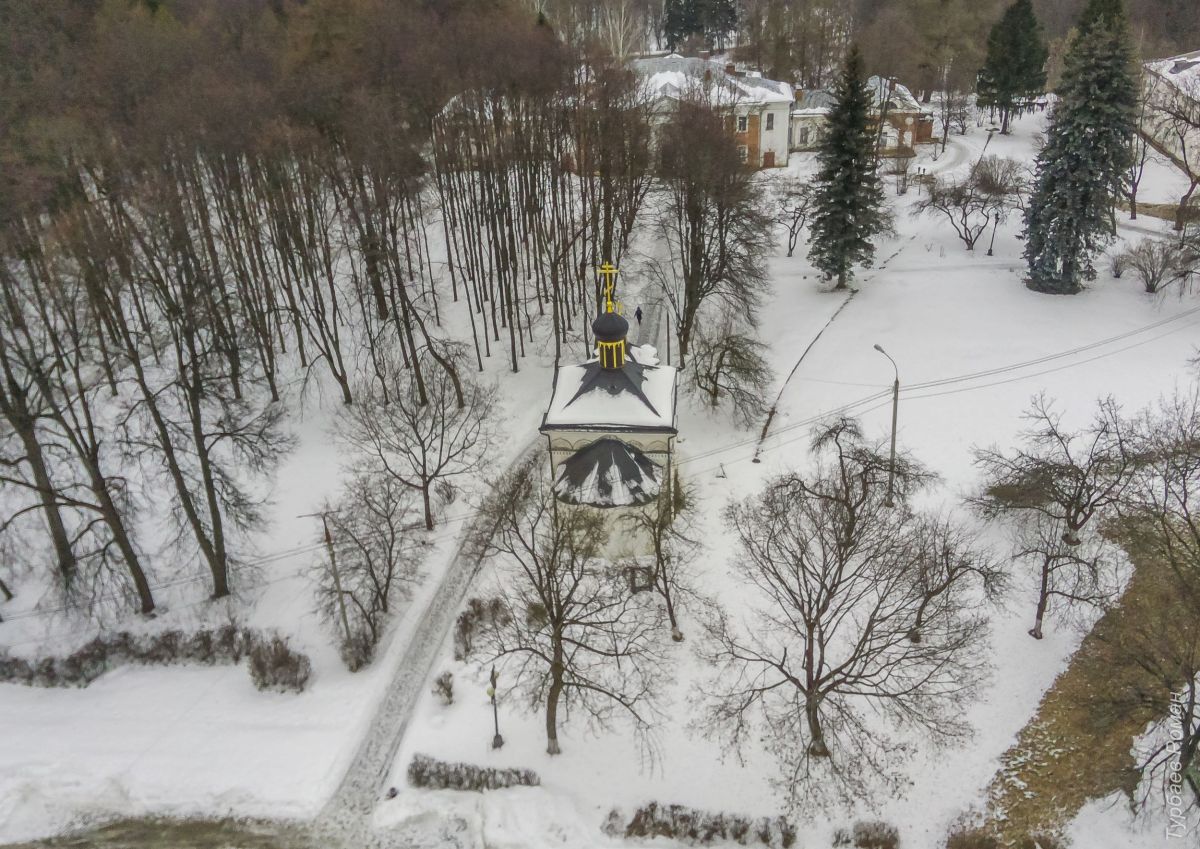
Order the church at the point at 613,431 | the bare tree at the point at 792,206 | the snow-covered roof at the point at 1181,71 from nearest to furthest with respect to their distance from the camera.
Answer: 1. the church at the point at 613,431
2. the bare tree at the point at 792,206
3. the snow-covered roof at the point at 1181,71

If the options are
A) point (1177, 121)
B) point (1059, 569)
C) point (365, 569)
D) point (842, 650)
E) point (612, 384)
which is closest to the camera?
point (842, 650)

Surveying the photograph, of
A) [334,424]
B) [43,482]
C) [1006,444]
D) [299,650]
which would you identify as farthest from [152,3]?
[1006,444]

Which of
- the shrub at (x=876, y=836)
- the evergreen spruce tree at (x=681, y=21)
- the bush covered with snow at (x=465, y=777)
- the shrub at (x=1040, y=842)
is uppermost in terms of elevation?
the evergreen spruce tree at (x=681, y=21)

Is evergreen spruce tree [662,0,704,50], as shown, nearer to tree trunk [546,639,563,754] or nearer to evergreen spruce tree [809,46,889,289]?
evergreen spruce tree [809,46,889,289]

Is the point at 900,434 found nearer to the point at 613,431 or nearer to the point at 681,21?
the point at 613,431

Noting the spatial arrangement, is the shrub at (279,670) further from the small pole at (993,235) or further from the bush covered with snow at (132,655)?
the small pole at (993,235)

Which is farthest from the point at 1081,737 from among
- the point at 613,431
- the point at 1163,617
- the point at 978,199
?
the point at 978,199

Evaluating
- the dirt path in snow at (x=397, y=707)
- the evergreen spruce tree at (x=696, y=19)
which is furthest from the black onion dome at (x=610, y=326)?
the evergreen spruce tree at (x=696, y=19)

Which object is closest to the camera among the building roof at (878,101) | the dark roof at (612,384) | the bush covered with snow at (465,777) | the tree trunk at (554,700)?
the tree trunk at (554,700)

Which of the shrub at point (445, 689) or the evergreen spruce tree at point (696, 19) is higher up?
the evergreen spruce tree at point (696, 19)
